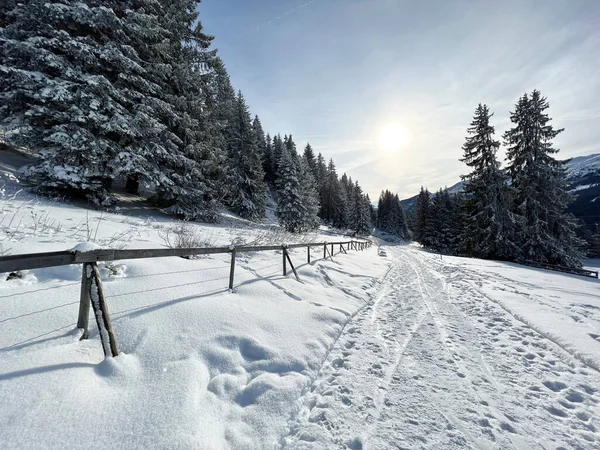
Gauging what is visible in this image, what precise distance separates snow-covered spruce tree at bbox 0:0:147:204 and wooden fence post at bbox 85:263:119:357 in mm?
9878

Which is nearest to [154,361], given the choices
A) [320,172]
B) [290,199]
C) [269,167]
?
[290,199]

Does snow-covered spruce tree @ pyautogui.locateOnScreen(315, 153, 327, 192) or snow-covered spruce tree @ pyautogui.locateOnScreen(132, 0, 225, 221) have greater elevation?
snow-covered spruce tree @ pyautogui.locateOnScreen(315, 153, 327, 192)

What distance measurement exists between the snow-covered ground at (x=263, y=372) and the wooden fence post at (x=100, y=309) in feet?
0.47

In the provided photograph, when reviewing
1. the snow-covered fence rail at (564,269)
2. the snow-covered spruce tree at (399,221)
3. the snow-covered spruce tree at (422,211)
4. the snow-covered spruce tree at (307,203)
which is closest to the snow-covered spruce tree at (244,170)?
the snow-covered spruce tree at (307,203)

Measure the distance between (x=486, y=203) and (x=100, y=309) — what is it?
28234mm

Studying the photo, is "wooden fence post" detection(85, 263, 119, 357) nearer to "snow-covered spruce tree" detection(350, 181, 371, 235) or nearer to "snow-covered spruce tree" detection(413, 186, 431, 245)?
"snow-covered spruce tree" detection(413, 186, 431, 245)

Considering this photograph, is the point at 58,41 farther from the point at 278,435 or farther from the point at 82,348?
the point at 278,435

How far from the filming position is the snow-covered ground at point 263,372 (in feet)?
6.89

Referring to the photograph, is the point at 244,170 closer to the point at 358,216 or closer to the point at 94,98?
the point at 94,98

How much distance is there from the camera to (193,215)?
47.0ft

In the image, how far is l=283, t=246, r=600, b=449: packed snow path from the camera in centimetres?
242

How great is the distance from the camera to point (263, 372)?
122 inches

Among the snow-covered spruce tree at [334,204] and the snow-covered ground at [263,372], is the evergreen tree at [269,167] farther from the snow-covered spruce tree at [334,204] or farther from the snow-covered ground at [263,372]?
the snow-covered ground at [263,372]

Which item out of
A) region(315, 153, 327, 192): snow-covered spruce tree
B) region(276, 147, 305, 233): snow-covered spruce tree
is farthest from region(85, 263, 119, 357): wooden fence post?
region(315, 153, 327, 192): snow-covered spruce tree
